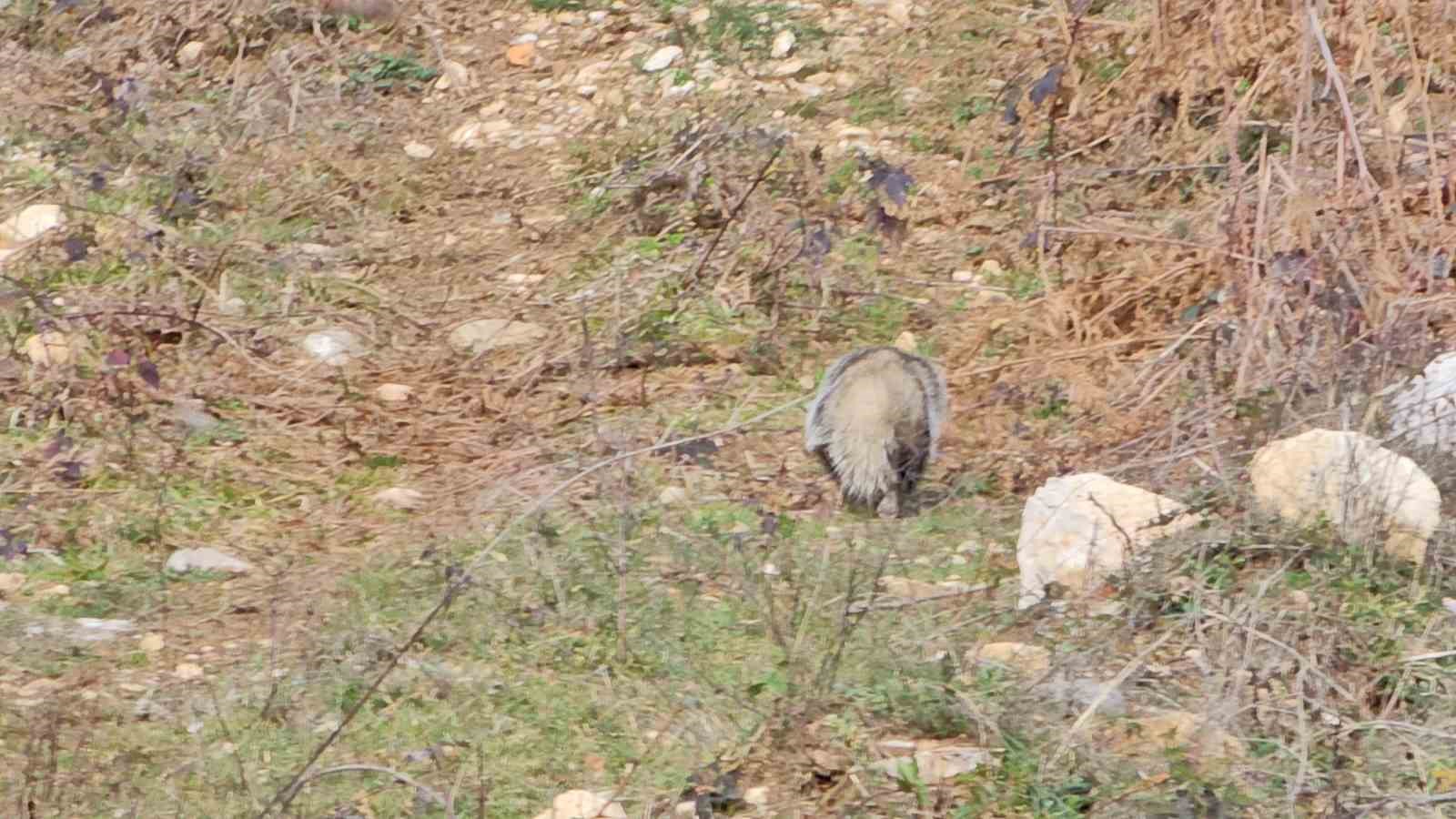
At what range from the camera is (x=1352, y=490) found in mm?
4043

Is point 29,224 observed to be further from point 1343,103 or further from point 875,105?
point 1343,103

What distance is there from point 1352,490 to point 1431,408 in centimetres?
59

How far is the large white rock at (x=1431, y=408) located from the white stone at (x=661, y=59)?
376cm

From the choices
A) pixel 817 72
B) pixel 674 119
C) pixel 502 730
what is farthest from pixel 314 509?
pixel 817 72

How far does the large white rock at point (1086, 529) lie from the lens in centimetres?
420

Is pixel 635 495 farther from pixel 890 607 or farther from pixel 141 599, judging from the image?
pixel 141 599

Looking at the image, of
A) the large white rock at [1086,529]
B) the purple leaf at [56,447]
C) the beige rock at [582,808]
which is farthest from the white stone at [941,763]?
the purple leaf at [56,447]

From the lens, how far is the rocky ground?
3.70 metres

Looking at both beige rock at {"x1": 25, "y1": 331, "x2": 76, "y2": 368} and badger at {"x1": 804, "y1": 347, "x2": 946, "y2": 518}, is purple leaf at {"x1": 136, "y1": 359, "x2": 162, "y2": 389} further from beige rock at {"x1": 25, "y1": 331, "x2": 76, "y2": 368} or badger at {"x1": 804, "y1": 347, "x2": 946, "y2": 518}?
badger at {"x1": 804, "y1": 347, "x2": 946, "y2": 518}

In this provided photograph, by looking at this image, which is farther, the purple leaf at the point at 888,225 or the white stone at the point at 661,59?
the white stone at the point at 661,59

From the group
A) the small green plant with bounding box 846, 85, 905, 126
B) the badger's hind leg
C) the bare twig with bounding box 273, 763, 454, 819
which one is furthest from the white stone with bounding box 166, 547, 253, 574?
the small green plant with bounding box 846, 85, 905, 126

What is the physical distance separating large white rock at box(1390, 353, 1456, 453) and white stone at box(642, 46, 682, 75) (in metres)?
3.76

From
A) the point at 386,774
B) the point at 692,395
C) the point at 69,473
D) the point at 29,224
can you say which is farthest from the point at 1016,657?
the point at 29,224

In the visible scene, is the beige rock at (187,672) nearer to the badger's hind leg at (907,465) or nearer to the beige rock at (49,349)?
the beige rock at (49,349)
